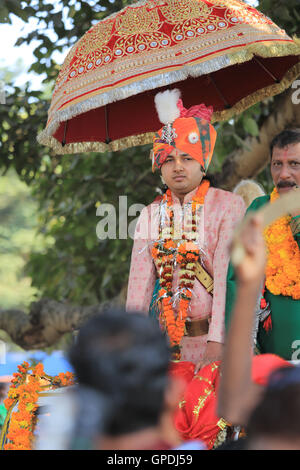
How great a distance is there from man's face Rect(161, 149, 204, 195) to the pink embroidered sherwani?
7 centimetres

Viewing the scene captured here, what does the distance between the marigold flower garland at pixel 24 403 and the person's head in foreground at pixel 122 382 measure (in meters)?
1.69

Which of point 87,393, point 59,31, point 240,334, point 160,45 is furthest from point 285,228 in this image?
point 59,31

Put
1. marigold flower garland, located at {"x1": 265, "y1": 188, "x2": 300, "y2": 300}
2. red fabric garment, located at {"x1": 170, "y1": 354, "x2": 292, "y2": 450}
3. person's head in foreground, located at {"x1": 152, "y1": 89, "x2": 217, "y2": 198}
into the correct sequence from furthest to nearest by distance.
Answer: person's head in foreground, located at {"x1": 152, "y1": 89, "x2": 217, "y2": 198}, marigold flower garland, located at {"x1": 265, "y1": 188, "x2": 300, "y2": 300}, red fabric garment, located at {"x1": 170, "y1": 354, "x2": 292, "y2": 450}

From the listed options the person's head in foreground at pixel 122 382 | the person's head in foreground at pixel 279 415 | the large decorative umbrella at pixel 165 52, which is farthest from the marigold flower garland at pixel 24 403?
the person's head in foreground at pixel 279 415

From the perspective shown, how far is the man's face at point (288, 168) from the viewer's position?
355 centimetres

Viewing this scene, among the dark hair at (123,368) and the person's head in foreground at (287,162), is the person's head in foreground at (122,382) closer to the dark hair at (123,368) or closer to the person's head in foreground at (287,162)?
the dark hair at (123,368)

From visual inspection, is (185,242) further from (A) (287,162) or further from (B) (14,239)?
(B) (14,239)

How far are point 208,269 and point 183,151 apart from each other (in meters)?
0.62

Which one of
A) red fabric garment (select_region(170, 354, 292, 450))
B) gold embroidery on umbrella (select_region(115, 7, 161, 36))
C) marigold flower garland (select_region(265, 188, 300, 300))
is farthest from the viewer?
gold embroidery on umbrella (select_region(115, 7, 161, 36))

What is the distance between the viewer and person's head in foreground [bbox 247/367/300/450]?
1618mm

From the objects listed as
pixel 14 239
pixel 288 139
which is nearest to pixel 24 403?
pixel 288 139

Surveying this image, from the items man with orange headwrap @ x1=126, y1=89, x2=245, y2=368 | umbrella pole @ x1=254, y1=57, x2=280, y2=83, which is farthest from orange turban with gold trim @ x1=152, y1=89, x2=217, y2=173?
umbrella pole @ x1=254, y1=57, x2=280, y2=83

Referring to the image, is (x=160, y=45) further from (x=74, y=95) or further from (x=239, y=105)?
(x=239, y=105)

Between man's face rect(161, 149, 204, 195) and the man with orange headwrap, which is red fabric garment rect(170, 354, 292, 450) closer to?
the man with orange headwrap
